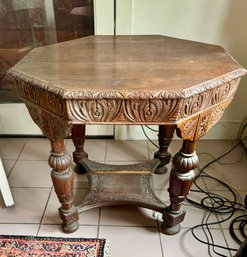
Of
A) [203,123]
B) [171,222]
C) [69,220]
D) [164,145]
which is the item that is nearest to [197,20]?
[164,145]

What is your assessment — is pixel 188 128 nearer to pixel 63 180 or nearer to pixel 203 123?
pixel 203 123

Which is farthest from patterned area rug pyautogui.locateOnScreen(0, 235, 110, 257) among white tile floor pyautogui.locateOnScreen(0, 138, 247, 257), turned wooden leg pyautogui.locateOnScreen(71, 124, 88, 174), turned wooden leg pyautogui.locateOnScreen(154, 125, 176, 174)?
turned wooden leg pyautogui.locateOnScreen(154, 125, 176, 174)

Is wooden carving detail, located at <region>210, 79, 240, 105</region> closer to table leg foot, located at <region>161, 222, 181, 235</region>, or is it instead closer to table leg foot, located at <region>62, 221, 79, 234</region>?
table leg foot, located at <region>161, 222, 181, 235</region>

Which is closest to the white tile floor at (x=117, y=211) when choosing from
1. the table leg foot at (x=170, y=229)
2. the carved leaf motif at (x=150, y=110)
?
the table leg foot at (x=170, y=229)

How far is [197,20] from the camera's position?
4.72 ft

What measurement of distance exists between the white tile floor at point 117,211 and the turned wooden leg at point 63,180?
0.09m

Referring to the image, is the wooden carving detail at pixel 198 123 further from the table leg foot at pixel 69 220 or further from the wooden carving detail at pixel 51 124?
the table leg foot at pixel 69 220

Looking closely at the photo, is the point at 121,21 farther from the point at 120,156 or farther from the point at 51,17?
the point at 120,156

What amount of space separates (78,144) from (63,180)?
41cm

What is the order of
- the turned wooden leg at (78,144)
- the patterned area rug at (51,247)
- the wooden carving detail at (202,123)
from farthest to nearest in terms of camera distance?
the turned wooden leg at (78,144) < the patterned area rug at (51,247) < the wooden carving detail at (202,123)

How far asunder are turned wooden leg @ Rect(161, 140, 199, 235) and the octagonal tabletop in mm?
242

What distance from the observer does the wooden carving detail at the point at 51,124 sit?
0.81 meters

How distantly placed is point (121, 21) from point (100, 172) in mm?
808

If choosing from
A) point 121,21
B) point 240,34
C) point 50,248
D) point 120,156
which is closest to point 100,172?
point 120,156
